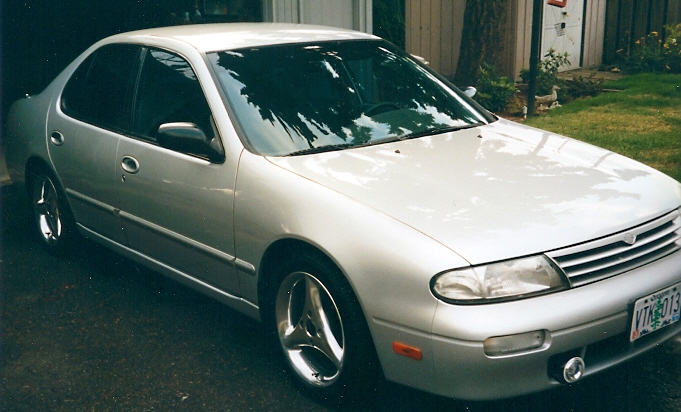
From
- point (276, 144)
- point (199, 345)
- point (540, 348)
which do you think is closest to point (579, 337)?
point (540, 348)

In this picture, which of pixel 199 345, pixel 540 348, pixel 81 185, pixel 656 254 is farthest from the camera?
pixel 81 185

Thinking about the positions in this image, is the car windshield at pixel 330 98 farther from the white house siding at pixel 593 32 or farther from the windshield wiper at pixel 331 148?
the white house siding at pixel 593 32

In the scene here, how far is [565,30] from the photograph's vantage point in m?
14.5

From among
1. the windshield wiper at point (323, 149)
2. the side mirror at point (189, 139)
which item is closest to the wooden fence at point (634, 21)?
the windshield wiper at point (323, 149)

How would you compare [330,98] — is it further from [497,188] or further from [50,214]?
[50,214]

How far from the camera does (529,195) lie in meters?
A: 3.26

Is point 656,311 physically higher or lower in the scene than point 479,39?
lower

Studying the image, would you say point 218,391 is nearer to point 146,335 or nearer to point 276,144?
point 146,335

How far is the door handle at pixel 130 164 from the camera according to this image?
4.32 metres

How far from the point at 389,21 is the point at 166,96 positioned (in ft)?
44.3

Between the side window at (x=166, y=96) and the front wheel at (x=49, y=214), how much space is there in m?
1.13

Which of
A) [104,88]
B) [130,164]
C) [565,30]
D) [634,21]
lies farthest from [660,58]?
[130,164]

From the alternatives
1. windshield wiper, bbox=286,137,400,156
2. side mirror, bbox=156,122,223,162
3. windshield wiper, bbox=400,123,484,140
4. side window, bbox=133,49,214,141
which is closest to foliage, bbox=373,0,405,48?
side window, bbox=133,49,214,141

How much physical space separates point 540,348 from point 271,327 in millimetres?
1314
